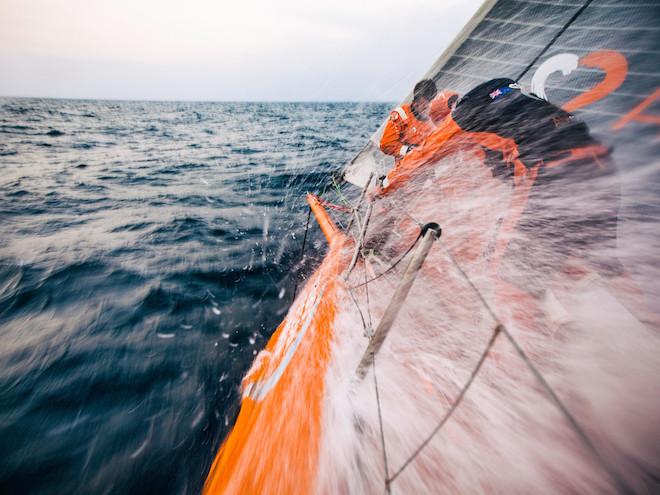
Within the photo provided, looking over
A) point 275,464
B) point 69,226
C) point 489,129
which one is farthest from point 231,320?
point 69,226

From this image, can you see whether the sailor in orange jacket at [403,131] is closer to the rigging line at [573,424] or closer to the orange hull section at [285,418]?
the orange hull section at [285,418]

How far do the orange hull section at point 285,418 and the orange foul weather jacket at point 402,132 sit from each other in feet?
7.33

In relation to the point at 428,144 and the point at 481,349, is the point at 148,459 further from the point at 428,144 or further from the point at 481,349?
the point at 428,144

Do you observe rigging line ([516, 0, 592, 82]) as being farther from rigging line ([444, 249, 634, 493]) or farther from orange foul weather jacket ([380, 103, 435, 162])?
rigging line ([444, 249, 634, 493])

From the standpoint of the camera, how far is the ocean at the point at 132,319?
7.74 ft

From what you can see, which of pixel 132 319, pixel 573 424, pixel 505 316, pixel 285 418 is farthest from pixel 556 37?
pixel 132 319

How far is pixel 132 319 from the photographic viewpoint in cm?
362

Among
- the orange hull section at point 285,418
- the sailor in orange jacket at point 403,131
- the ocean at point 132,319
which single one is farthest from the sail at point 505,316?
the sailor in orange jacket at point 403,131

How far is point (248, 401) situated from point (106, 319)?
2.64 metres

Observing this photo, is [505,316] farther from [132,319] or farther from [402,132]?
[132,319]

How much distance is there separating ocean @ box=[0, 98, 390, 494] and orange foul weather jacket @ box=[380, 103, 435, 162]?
2.47 metres

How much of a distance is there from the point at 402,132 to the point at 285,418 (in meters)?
3.74

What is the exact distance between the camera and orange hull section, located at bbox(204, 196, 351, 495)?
5.10 ft

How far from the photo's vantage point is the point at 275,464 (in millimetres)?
1612
